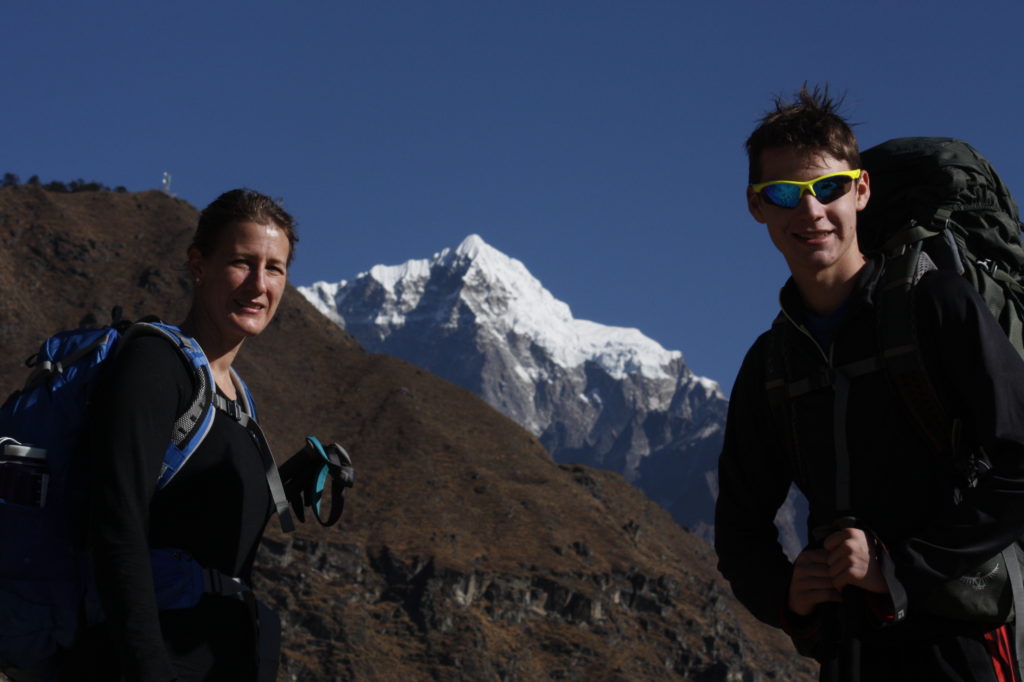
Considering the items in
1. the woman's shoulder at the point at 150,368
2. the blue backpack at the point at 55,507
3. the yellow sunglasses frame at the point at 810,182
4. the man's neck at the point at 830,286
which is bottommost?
the blue backpack at the point at 55,507

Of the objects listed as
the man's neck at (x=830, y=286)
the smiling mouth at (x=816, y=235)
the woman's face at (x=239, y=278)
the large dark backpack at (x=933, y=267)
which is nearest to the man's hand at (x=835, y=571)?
the large dark backpack at (x=933, y=267)

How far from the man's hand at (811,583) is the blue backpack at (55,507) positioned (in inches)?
71.2

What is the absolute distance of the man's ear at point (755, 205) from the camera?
13.3 ft

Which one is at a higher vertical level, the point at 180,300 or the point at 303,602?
the point at 180,300

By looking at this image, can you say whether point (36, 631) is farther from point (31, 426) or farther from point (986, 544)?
point (986, 544)

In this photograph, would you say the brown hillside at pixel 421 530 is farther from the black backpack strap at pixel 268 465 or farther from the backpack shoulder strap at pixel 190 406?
the backpack shoulder strap at pixel 190 406

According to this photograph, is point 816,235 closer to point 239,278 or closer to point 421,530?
point 239,278

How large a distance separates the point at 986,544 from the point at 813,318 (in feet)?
2.90

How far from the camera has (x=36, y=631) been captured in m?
3.81

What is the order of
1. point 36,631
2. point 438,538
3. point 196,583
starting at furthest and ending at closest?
1. point 438,538
2. point 196,583
3. point 36,631

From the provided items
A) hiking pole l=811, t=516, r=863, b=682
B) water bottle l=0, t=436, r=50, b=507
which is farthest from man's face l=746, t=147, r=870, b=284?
water bottle l=0, t=436, r=50, b=507

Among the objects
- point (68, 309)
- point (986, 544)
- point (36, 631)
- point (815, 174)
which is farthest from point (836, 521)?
point (68, 309)

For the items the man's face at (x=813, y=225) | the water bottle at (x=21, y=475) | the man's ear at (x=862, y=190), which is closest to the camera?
the water bottle at (x=21, y=475)

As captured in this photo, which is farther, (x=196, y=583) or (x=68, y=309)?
(x=68, y=309)
